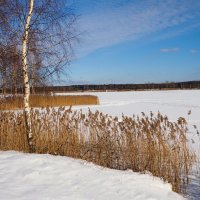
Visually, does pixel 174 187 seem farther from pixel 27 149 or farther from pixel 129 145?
pixel 27 149

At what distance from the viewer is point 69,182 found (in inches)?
219

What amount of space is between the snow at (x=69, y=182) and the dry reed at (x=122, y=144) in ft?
1.87

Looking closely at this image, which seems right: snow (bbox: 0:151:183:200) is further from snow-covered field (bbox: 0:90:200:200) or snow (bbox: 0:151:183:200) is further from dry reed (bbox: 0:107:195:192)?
dry reed (bbox: 0:107:195:192)

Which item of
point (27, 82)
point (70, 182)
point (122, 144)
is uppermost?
point (27, 82)

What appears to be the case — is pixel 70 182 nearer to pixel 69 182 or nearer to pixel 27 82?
pixel 69 182

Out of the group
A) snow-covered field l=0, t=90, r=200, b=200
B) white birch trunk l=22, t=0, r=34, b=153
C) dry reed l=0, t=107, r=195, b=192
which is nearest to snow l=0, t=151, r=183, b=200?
snow-covered field l=0, t=90, r=200, b=200

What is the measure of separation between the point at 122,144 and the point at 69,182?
2135 millimetres

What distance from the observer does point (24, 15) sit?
27.2 feet

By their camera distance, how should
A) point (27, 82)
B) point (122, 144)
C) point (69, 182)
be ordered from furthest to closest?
point (27, 82)
point (122, 144)
point (69, 182)

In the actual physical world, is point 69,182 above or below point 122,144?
below

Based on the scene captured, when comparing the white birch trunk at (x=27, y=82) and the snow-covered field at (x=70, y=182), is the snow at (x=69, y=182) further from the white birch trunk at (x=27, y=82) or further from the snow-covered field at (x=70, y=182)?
the white birch trunk at (x=27, y=82)

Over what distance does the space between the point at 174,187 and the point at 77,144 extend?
7.73ft

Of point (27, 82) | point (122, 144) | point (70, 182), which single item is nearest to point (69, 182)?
point (70, 182)

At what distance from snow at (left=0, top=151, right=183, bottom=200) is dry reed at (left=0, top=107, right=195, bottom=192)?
22.5 inches
